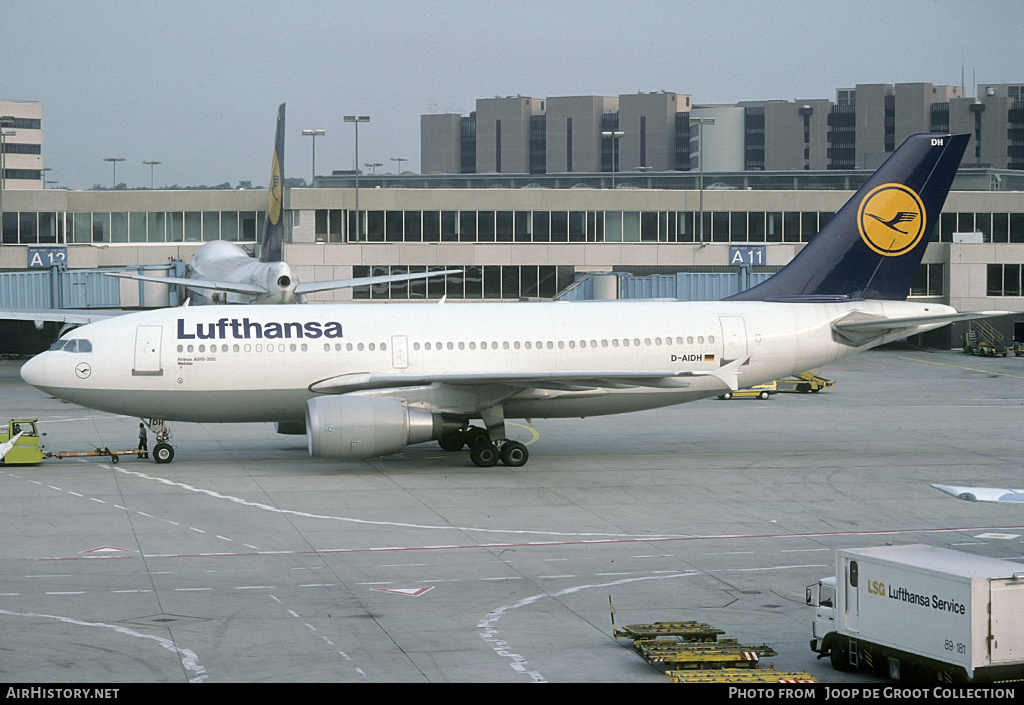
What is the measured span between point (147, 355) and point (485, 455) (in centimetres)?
1014

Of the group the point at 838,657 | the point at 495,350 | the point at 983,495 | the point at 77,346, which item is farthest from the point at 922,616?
the point at 77,346

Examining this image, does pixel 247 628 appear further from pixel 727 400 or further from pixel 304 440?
pixel 727 400

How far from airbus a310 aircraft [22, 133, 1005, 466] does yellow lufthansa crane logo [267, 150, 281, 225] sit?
2398 cm

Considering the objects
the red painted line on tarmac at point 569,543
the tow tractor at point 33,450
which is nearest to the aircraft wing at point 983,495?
the red painted line on tarmac at point 569,543

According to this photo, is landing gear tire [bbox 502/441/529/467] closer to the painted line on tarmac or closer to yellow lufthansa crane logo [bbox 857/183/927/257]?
yellow lufthansa crane logo [bbox 857/183/927/257]

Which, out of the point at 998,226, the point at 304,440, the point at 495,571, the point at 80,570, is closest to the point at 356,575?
the point at 495,571

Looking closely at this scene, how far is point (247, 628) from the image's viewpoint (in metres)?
18.9

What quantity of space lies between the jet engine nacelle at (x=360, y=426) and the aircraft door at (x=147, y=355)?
467 centimetres

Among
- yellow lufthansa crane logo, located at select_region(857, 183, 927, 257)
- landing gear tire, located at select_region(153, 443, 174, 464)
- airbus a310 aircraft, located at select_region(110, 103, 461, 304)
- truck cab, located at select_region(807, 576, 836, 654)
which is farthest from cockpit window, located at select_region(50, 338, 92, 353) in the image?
yellow lufthansa crane logo, located at select_region(857, 183, 927, 257)

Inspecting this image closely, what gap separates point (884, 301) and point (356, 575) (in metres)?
22.8

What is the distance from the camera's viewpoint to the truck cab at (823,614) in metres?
17.3

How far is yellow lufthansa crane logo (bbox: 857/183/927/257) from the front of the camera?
38812 mm

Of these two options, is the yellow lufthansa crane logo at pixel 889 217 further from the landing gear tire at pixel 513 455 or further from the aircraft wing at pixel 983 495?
the aircraft wing at pixel 983 495

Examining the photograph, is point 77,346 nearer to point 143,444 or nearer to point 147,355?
point 147,355
